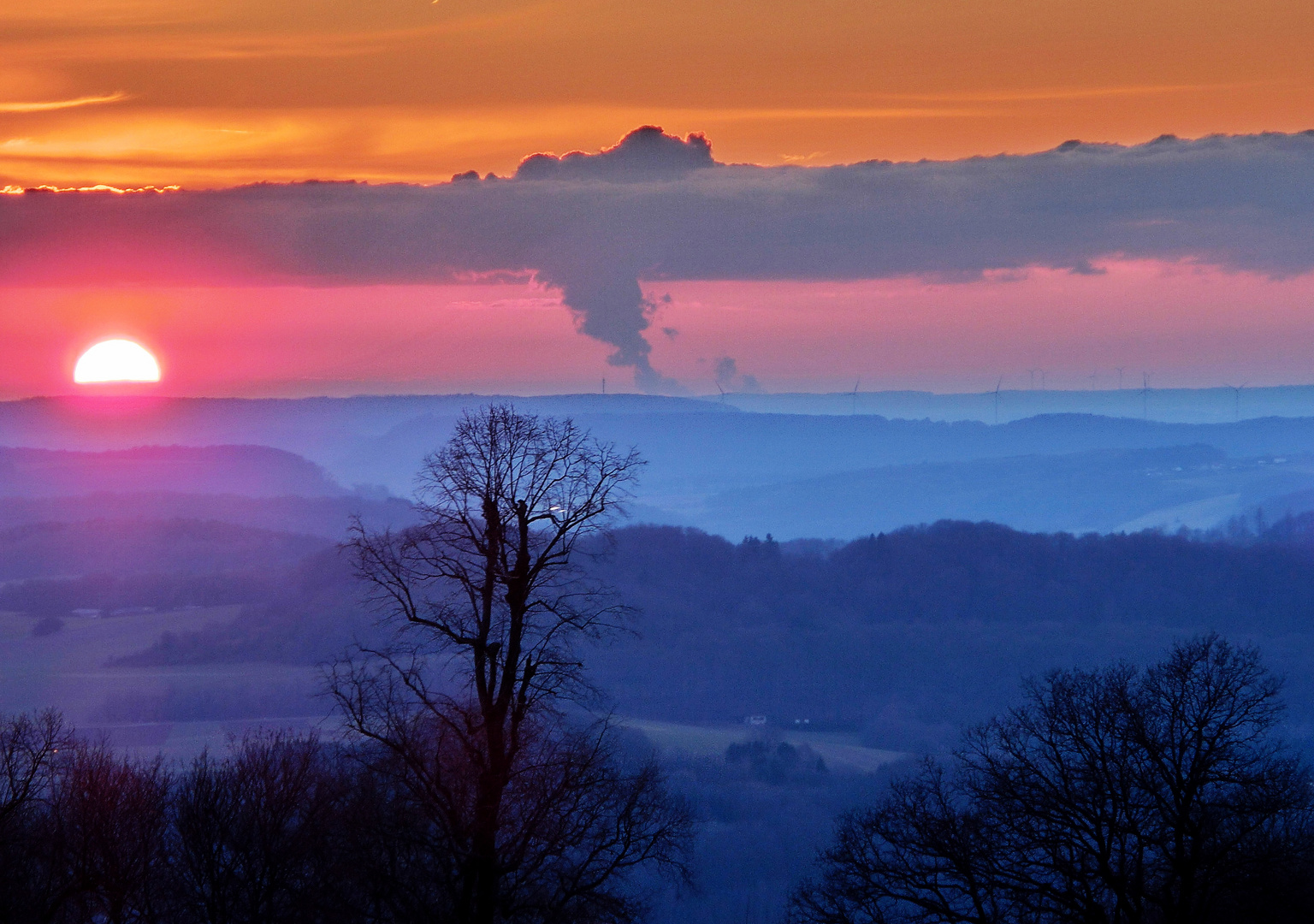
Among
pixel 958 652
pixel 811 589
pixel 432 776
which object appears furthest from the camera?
pixel 811 589

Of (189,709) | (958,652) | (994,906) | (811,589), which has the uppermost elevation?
(811,589)

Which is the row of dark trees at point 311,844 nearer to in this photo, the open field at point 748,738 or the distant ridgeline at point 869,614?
the open field at point 748,738

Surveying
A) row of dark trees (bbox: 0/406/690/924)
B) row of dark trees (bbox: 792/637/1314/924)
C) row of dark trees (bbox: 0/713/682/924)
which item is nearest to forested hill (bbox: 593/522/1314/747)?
row of dark trees (bbox: 792/637/1314/924)

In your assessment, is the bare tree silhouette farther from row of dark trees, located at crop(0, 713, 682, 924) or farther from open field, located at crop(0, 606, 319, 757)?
open field, located at crop(0, 606, 319, 757)

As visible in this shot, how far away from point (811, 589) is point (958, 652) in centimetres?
3009

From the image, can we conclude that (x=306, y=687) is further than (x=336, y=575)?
No

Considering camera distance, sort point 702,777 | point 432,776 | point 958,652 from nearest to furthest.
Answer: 1. point 432,776
2. point 702,777
3. point 958,652

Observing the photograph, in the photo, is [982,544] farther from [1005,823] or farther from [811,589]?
[1005,823]

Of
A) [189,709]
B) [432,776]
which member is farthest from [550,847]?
[189,709]

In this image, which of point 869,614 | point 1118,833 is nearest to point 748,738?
point 869,614

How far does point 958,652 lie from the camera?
446ft

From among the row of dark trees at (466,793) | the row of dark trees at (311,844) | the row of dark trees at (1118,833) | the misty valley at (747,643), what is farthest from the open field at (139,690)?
the row of dark trees at (1118,833)

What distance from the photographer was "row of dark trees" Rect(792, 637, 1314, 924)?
21656mm

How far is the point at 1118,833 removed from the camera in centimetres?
2230
